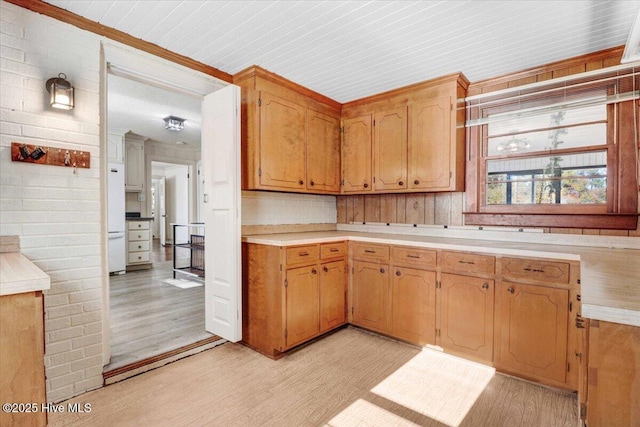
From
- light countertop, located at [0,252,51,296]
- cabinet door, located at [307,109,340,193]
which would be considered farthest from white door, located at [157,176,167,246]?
light countertop, located at [0,252,51,296]

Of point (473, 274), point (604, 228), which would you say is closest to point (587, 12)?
point (604, 228)

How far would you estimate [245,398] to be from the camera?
204 centimetres

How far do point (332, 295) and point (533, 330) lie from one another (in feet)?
5.30

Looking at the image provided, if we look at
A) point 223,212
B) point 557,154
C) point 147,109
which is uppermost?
point 147,109

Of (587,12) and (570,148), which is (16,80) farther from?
(570,148)

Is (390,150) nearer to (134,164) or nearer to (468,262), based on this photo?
(468,262)

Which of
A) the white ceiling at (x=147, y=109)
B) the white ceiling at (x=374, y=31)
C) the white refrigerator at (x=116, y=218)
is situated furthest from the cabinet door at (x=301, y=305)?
the white refrigerator at (x=116, y=218)

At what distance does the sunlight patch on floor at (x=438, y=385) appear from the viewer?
1.94m

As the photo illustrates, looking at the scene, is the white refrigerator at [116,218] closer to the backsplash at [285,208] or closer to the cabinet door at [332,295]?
the backsplash at [285,208]

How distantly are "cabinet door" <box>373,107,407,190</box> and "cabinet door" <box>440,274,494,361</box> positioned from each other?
113cm

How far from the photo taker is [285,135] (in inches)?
119

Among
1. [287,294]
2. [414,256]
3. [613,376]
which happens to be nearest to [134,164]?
[287,294]

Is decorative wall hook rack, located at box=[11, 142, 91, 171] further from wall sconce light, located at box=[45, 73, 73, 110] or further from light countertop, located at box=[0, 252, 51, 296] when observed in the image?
light countertop, located at box=[0, 252, 51, 296]

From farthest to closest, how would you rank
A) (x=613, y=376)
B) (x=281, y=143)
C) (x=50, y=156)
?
(x=281, y=143) < (x=50, y=156) < (x=613, y=376)
